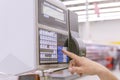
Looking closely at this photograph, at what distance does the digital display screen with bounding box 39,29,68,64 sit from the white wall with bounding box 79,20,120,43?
517 centimetres

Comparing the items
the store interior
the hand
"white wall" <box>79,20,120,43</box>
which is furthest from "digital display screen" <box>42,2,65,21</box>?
"white wall" <box>79,20,120,43</box>

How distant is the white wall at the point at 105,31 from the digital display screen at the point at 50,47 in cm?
517

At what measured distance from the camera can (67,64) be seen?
44.0 inches

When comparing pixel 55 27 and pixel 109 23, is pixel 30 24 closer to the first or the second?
pixel 55 27

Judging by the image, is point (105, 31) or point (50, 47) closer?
point (50, 47)

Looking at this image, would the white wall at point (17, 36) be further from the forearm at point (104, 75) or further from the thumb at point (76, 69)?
the forearm at point (104, 75)

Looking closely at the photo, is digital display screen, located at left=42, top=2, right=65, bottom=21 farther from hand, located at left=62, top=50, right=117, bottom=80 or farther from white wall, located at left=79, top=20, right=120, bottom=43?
white wall, located at left=79, top=20, right=120, bottom=43

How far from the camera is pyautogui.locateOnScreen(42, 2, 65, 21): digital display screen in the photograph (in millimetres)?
918

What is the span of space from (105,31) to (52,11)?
5.63m

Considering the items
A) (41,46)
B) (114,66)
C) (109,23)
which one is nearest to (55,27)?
(41,46)

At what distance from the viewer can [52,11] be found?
97 centimetres

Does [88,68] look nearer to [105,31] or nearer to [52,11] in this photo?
[52,11]

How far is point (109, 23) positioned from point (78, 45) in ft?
17.1

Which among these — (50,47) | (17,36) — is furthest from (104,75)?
(17,36)
